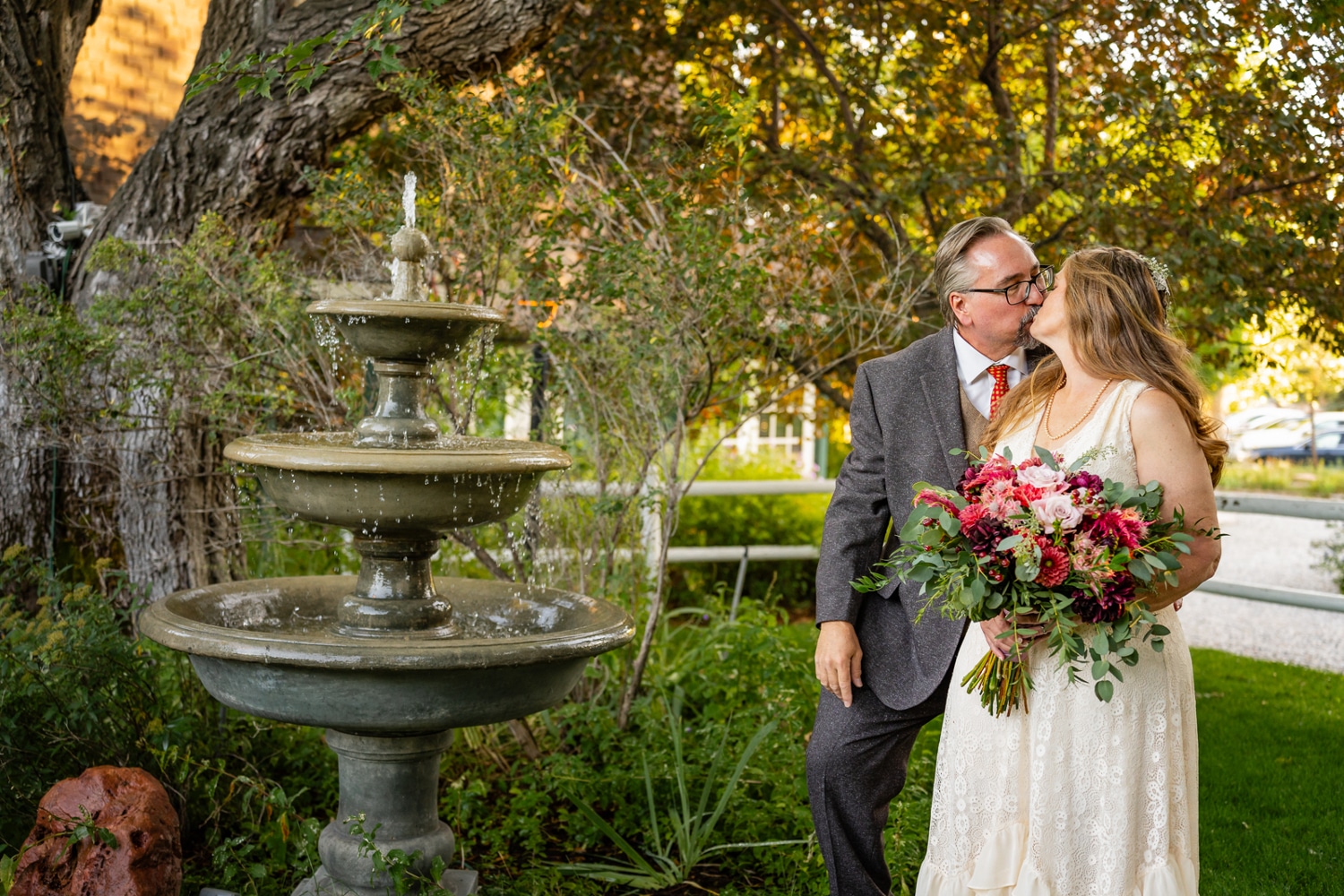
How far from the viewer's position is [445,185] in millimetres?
5172

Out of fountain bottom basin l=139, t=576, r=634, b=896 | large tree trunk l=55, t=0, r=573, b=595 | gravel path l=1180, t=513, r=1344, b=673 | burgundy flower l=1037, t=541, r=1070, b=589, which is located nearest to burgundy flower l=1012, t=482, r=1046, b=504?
burgundy flower l=1037, t=541, r=1070, b=589

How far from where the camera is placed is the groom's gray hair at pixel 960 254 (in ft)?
11.5

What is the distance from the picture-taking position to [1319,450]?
29.0 m

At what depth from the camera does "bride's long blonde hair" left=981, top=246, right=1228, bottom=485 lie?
2840mm

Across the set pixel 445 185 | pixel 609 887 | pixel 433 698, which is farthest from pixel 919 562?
pixel 445 185

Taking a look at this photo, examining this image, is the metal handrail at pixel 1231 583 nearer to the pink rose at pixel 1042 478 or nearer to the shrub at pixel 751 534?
the shrub at pixel 751 534

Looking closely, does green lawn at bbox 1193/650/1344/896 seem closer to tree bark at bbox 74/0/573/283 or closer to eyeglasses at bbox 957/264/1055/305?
eyeglasses at bbox 957/264/1055/305

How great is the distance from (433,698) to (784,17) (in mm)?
5151

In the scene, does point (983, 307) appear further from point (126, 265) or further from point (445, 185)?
point (126, 265)

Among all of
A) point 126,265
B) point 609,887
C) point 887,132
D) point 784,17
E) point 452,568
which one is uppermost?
point 784,17

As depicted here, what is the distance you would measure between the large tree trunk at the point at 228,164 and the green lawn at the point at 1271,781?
15.6 ft

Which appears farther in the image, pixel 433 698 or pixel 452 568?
pixel 452 568

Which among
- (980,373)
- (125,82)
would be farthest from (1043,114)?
(125,82)

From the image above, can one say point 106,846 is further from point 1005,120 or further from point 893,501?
point 1005,120
